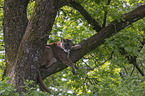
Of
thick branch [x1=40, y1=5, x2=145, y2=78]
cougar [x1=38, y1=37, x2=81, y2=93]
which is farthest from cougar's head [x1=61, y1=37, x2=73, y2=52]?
thick branch [x1=40, y1=5, x2=145, y2=78]

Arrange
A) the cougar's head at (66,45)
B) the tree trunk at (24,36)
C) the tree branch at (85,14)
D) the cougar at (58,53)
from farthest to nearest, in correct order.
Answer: the tree branch at (85,14) < the cougar's head at (66,45) < the cougar at (58,53) < the tree trunk at (24,36)

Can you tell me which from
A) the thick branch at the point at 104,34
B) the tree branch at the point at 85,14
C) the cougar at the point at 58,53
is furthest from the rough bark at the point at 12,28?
the tree branch at the point at 85,14

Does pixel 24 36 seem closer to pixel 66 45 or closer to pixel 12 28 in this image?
pixel 12 28

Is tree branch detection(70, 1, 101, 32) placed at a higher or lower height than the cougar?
higher

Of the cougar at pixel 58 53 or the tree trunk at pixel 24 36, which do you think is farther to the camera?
the cougar at pixel 58 53

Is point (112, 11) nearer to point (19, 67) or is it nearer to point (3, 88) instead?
point (19, 67)

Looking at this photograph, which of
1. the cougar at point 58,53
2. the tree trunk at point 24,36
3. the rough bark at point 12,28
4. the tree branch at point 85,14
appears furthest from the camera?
the tree branch at point 85,14

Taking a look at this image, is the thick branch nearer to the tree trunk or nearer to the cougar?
the cougar

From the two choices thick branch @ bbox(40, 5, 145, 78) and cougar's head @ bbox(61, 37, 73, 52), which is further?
cougar's head @ bbox(61, 37, 73, 52)

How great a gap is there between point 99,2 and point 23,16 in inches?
101

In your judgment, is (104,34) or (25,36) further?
(104,34)

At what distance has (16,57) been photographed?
4152 mm

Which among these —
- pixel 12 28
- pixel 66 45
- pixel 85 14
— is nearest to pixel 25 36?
pixel 12 28

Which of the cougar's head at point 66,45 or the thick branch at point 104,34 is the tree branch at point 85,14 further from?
the cougar's head at point 66,45
